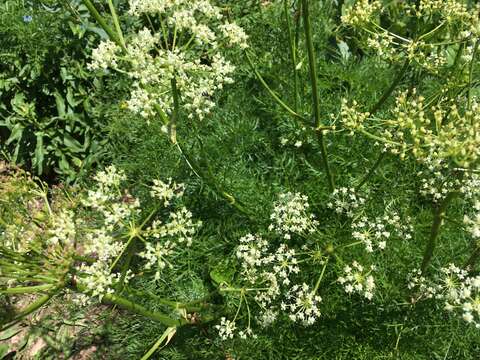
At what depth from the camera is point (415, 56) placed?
2.73 metres

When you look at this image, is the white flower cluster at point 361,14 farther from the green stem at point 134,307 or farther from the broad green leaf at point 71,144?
the broad green leaf at point 71,144

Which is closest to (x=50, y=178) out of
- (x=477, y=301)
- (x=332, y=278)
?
(x=332, y=278)

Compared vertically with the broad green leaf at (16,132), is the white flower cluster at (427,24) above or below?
above

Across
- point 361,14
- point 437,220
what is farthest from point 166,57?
point 437,220

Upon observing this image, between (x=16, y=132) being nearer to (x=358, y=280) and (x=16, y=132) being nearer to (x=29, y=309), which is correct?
(x=29, y=309)

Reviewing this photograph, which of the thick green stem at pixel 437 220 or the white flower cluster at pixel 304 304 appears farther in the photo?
the white flower cluster at pixel 304 304

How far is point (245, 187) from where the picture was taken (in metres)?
4.26

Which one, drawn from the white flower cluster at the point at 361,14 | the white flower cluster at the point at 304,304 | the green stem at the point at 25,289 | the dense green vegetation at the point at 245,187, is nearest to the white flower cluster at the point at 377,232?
the dense green vegetation at the point at 245,187

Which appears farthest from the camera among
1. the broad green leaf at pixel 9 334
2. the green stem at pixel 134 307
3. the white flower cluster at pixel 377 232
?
the broad green leaf at pixel 9 334

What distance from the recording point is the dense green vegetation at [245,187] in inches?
104

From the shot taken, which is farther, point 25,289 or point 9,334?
point 9,334

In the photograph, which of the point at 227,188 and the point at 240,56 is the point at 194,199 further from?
the point at 240,56

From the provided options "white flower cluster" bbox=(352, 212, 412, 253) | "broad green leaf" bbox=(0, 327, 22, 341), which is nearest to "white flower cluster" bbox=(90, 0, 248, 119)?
"white flower cluster" bbox=(352, 212, 412, 253)

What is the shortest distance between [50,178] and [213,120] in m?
2.59
